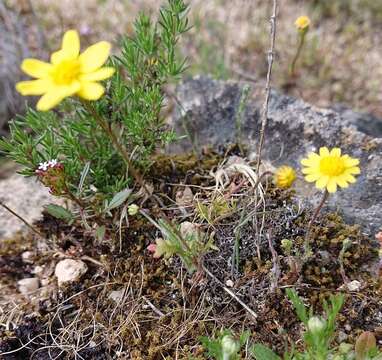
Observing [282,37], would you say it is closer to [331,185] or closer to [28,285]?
[331,185]

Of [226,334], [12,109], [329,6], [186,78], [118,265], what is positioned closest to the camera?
[226,334]

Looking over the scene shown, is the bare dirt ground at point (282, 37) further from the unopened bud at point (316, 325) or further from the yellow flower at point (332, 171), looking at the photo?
the unopened bud at point (316, 325)

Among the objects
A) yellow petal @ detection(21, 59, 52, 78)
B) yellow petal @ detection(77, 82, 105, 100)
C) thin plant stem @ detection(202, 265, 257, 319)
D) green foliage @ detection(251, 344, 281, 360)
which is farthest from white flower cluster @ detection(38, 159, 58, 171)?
green foliage @ detection(251, 344, 281, 360)

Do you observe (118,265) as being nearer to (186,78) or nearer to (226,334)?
(226,334)

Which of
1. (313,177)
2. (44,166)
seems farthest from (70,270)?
(313,177)

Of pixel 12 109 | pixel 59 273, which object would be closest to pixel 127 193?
pixel 59 273

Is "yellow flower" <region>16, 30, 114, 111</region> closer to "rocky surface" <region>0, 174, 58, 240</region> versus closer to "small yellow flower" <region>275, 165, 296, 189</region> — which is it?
"small yellow flower" <region>275, 165, 296, 189</region>
